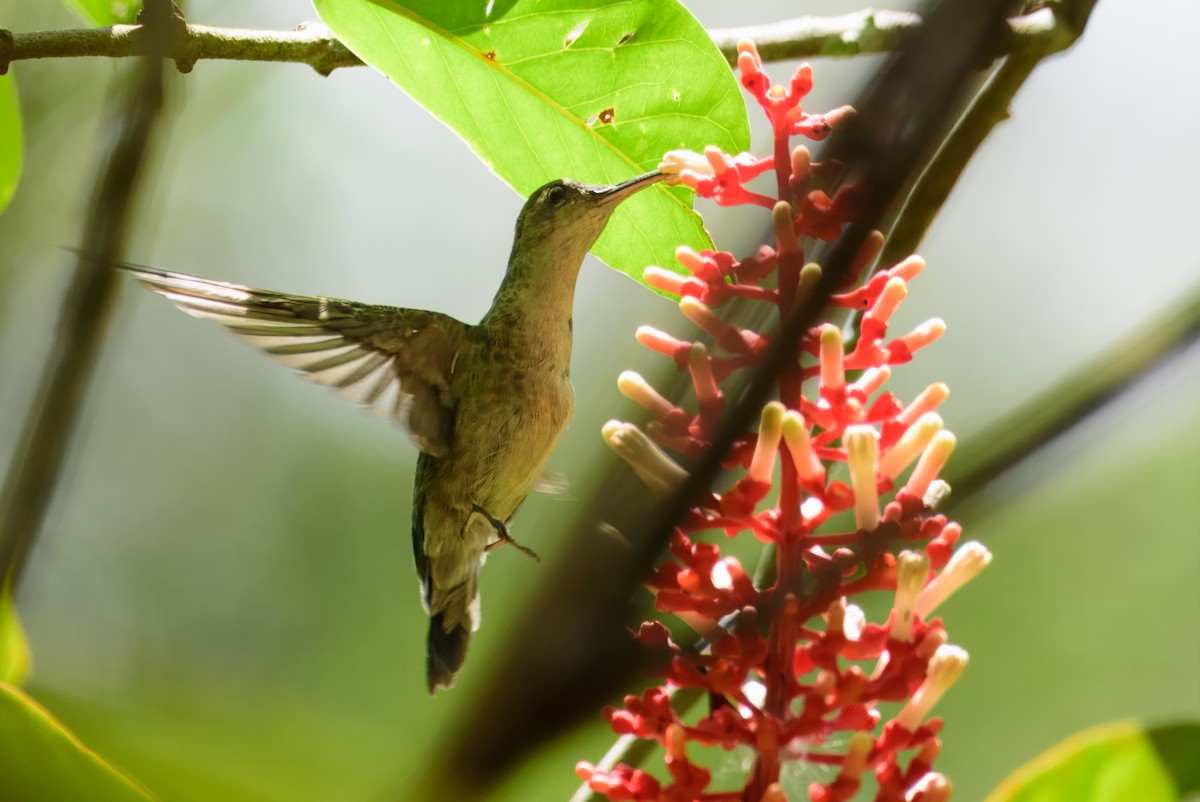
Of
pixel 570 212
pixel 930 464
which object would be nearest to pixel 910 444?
pixel 930 464

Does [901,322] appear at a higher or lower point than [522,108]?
higher

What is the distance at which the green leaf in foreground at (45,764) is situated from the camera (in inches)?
46.8

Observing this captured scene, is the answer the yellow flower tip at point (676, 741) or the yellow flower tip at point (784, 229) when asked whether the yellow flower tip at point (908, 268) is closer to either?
the yellow flower tip at point (784, 229)

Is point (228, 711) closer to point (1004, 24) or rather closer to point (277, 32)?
point (277, 32)

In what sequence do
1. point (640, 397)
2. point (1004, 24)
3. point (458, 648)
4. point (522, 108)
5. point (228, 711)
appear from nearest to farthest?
1. point (1004, 24)
2. point (640, 397)
3. point (522, 108)
4. point (458, 648)
5. point (228, 711)

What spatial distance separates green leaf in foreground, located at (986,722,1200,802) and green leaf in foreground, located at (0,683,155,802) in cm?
105

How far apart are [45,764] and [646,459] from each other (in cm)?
75

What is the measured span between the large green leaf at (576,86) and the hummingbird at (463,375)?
0.23ft

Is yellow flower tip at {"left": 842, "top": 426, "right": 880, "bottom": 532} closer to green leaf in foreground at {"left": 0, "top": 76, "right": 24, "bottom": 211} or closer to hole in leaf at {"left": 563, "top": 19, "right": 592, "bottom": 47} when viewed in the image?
hole in leaf at {"left": 563, "top": 19, "right": 592, "bottom": 47}

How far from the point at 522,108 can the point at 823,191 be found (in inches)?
21.7

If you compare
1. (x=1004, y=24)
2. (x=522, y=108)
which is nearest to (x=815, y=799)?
(x=1004, y=24)

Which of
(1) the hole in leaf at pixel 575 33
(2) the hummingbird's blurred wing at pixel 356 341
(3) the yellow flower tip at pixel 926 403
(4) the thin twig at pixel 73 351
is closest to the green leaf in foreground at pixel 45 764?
(4) the thin twig at pixel 73 351

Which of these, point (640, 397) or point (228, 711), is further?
point (228, 711)

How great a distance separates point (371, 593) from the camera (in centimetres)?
517
